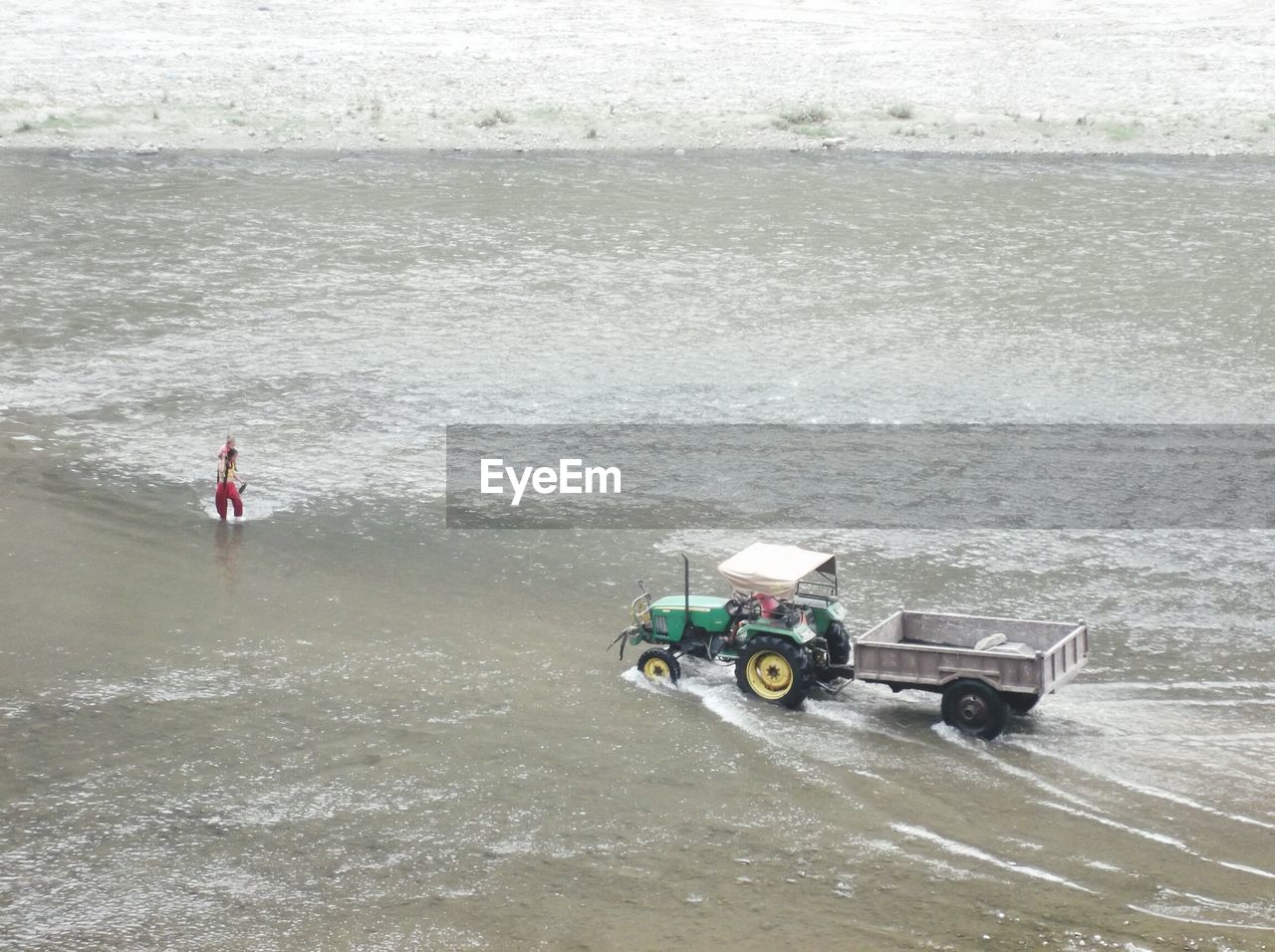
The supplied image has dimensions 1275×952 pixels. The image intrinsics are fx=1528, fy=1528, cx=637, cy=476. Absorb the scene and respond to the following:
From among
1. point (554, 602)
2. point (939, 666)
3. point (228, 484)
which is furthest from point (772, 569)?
point (228, 484)

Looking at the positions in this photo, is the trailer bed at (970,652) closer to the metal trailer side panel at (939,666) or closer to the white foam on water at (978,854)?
the metal trailer side panel at (939,666)

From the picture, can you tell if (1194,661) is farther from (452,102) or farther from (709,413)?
(452,102)

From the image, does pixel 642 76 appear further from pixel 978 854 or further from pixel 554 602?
pixel 978 854

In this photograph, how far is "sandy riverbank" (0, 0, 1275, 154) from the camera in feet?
163

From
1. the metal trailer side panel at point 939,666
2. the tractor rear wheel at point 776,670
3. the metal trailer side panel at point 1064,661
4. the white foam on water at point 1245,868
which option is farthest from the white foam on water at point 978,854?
the tractor rear wheel at point 776,670

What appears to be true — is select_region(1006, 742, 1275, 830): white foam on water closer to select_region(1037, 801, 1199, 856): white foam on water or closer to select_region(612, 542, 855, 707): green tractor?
select_region(1037, 801, 1199, 856): white foam on water

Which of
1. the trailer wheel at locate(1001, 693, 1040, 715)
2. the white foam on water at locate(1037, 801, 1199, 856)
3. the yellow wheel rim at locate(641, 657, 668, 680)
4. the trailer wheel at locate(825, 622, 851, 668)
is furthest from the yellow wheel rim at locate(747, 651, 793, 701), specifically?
the white foam on water at locate(1037, 801, 1199, 856)

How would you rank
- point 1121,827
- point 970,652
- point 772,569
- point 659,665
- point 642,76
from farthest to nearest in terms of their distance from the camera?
point 642,76, point 659,665, point 772,569, point 970,652, point 1121,827

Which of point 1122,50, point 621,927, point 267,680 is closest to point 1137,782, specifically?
point 621,927

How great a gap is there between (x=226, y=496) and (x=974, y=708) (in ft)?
37.5

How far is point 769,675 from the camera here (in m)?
16.6

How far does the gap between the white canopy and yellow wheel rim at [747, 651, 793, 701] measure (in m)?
0.71

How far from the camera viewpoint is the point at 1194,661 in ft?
58.5

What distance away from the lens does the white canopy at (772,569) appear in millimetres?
16641
